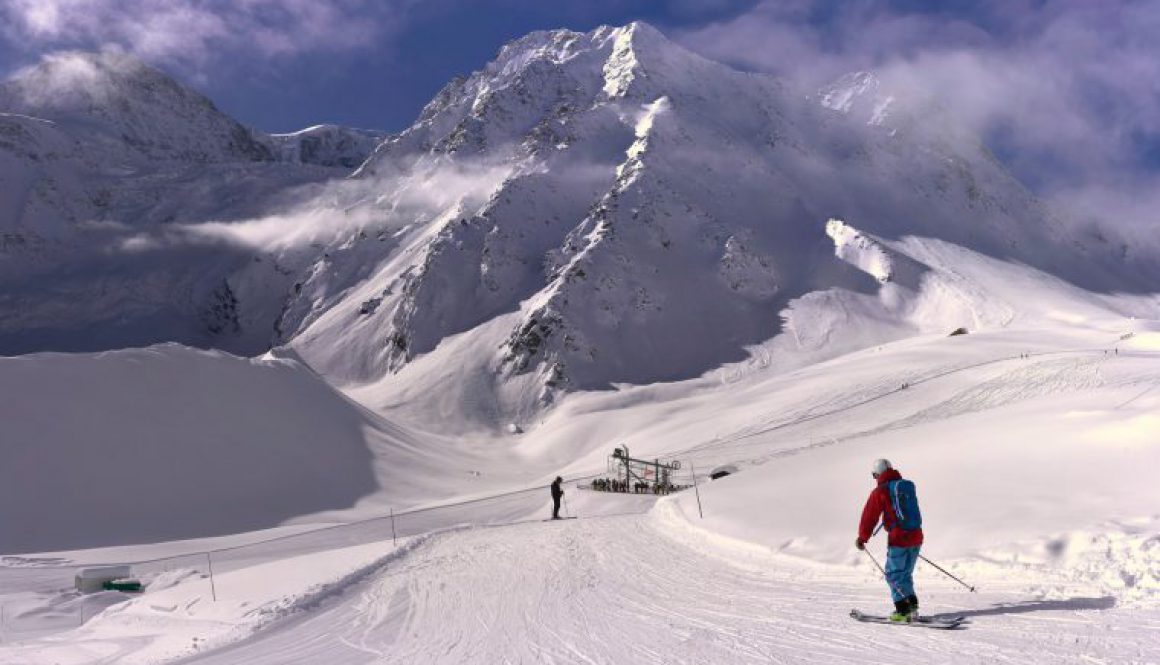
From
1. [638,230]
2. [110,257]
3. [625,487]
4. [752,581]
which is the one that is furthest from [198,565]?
[110,257]

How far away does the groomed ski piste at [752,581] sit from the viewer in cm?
849

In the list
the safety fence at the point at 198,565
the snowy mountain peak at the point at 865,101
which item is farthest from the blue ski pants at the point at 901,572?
the snowy mountain peak at the point at 865,101

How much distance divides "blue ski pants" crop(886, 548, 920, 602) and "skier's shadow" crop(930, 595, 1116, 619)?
0.38m

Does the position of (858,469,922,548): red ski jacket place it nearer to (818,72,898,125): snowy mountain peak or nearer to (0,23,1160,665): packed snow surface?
(0,23,1160,665): packed snow surface

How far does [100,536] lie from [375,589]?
29038mm

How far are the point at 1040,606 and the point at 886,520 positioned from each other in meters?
1.68

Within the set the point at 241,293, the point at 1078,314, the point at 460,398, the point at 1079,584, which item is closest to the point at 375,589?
the point at 1079,584

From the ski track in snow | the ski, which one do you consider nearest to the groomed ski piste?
the ski track in snow

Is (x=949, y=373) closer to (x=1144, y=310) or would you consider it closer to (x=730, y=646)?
(x=730, y=646)

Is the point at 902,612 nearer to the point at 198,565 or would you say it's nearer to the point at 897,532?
the point at 897,532

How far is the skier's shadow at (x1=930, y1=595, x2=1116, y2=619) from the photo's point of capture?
8508 millimetres

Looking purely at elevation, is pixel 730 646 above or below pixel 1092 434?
below

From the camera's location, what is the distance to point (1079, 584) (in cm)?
938

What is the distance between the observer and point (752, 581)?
40.0 ft
